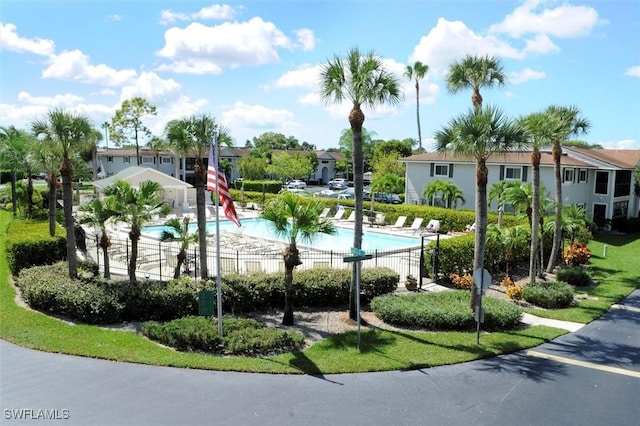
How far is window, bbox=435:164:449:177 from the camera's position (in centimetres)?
3895

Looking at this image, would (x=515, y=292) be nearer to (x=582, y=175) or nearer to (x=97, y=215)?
(x=97, y=215)

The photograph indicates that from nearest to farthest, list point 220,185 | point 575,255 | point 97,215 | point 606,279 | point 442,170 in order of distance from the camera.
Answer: point 220,185 → point 97,215 → point 606,279 → point 575,255 → point 442,170

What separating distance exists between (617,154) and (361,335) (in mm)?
38253

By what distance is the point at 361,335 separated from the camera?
13367mm

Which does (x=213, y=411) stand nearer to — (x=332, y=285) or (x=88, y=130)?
(x=332, y=285)

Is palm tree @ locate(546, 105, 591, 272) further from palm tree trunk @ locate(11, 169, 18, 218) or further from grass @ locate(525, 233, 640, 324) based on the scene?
palm tree trunk @ locate(11, 169, 18, 218)

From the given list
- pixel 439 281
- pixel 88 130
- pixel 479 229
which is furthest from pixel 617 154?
pixel 88 130

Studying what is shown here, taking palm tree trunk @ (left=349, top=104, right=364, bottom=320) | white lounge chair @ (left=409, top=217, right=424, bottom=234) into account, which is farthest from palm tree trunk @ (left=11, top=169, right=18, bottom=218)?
palm tree trunk @ (left=349, top=104, right=364, bottom=320)

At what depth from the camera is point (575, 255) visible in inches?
938

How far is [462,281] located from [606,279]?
25.1 ft

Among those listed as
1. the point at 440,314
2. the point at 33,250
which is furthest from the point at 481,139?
the point at 33,250

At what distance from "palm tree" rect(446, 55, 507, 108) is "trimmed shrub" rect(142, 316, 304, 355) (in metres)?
12.4

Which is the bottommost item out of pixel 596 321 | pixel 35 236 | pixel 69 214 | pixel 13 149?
pixel 596 321

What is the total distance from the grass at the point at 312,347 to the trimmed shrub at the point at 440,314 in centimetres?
46
